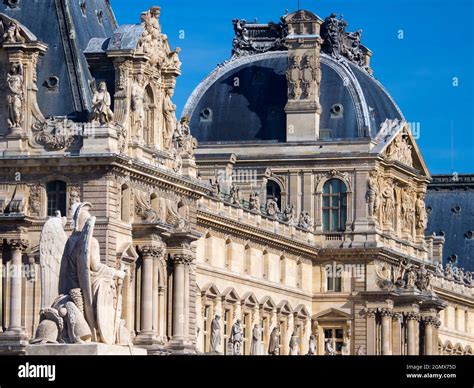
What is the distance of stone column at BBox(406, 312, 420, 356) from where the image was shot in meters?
138

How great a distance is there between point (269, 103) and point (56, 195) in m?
45.4

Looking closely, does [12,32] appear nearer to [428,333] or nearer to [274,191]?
[274,191]

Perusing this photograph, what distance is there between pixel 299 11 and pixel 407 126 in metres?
10.5

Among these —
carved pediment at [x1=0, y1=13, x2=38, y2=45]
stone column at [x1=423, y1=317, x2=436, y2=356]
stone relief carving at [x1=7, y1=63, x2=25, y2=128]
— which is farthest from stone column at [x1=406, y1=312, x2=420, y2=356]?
carved pediment at [x1=0, y1=13, x2=38, y2=45]

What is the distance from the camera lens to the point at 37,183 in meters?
92.9

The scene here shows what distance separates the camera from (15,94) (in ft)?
306

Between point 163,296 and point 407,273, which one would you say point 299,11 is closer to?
point 407,273

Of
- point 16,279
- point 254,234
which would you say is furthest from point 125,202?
point 254,234

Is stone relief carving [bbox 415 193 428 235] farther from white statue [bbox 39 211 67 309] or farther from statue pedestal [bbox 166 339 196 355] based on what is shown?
white statue [bbox 39 211 67 309]

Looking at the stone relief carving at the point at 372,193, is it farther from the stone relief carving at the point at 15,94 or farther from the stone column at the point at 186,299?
the stone relief carving at the point at 15,94

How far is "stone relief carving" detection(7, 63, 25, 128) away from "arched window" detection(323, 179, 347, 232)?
43.8 metres

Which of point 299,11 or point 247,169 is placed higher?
point 299,11
